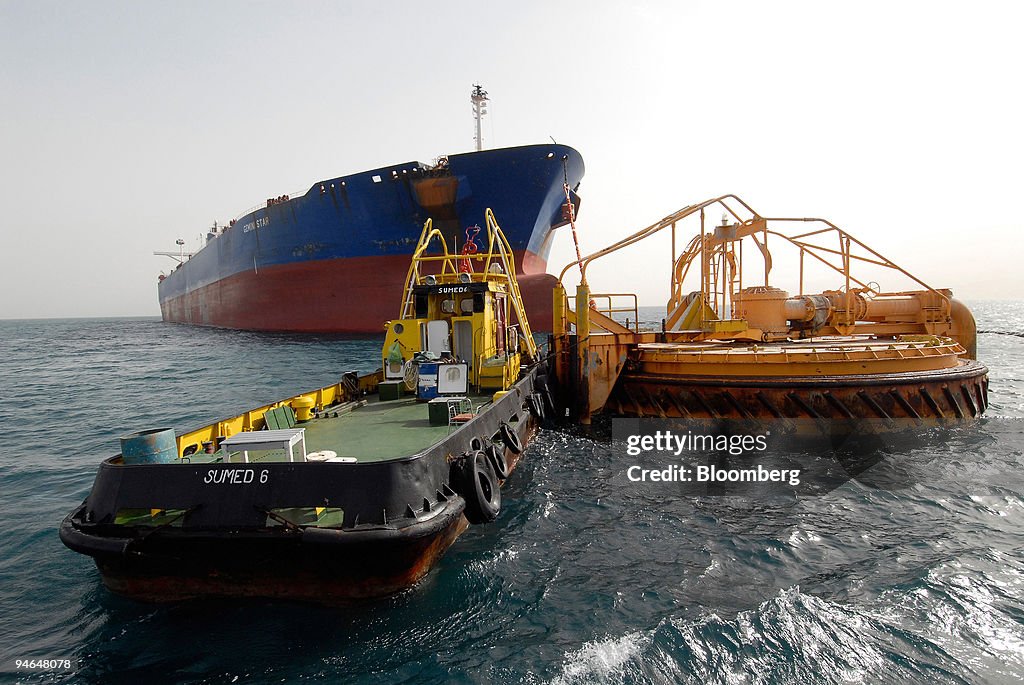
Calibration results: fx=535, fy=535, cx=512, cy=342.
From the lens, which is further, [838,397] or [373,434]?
[838,397]

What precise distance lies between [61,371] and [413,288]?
28365 millimetres

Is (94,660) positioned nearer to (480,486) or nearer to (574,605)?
(480,486)

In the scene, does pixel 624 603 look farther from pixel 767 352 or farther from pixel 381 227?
pixel 381 227

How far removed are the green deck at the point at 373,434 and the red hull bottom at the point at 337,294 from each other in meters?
22.1

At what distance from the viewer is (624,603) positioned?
5402 millimetres

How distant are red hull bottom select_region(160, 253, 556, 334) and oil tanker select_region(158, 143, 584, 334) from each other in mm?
65

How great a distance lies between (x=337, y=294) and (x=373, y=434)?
90.2 ft

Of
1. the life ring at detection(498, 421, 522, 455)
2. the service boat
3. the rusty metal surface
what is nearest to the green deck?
the service boat

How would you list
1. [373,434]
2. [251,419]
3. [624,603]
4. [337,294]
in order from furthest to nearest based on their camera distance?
[337,294]
[251,419]
[373,434]
[624,603]

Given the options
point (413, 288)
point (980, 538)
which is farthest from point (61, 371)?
point (980, 538)

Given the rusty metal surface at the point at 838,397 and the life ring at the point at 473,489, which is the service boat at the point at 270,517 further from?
the rusty metal surface at the point at 838,397

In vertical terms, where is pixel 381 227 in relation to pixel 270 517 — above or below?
above

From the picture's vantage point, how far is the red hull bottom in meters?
31.2

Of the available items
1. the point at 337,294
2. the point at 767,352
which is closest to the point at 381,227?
the point at 337,294
